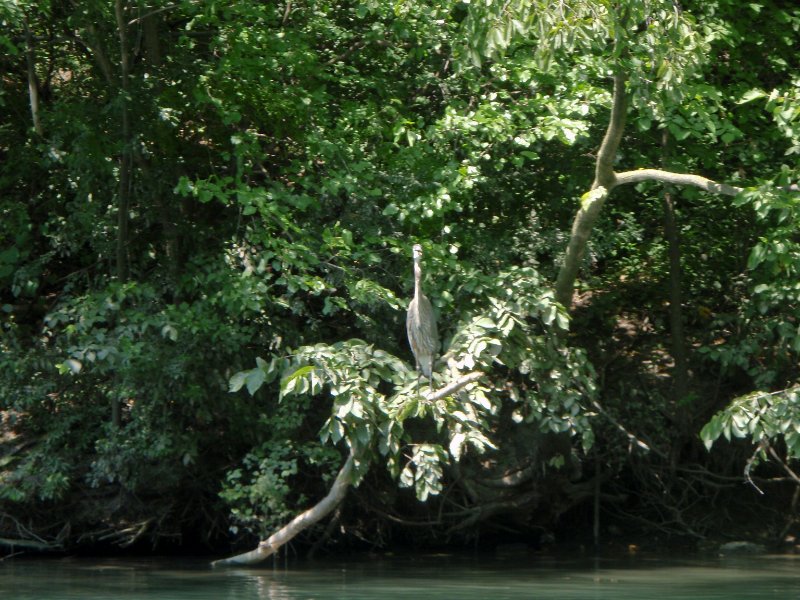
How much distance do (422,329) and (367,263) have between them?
986 millimetres

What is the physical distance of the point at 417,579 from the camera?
29.3ft

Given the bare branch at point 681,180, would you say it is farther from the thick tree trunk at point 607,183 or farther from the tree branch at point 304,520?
the tree branch at point 304,520

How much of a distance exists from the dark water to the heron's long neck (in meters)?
2.15

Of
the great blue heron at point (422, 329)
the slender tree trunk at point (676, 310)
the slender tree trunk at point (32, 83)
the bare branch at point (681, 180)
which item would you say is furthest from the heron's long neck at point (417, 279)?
the slender tree trunk at point (32, 83)

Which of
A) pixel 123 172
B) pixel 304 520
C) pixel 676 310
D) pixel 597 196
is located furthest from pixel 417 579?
pixel 123 172

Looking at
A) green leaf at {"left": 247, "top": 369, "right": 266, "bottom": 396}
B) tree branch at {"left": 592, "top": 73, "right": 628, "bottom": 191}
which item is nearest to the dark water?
green leaf at {"left": 247, "top": 369, "right": 266, "bottom": 396}

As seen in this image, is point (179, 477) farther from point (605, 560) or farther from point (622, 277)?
point (622, 277)

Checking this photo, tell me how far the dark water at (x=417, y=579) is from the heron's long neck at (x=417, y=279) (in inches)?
84.5

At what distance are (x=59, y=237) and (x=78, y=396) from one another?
136 cm

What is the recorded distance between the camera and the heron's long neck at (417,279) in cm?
812

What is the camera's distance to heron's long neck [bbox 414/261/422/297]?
8.12 metres

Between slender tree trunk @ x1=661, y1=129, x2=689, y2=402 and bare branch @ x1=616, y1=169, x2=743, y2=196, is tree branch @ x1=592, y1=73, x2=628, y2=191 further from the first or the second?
slender tree trunk @ x1=661, y1=129, x2=689, y2=402

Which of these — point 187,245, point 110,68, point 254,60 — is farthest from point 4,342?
point 254,60

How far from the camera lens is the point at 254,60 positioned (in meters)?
8.75
